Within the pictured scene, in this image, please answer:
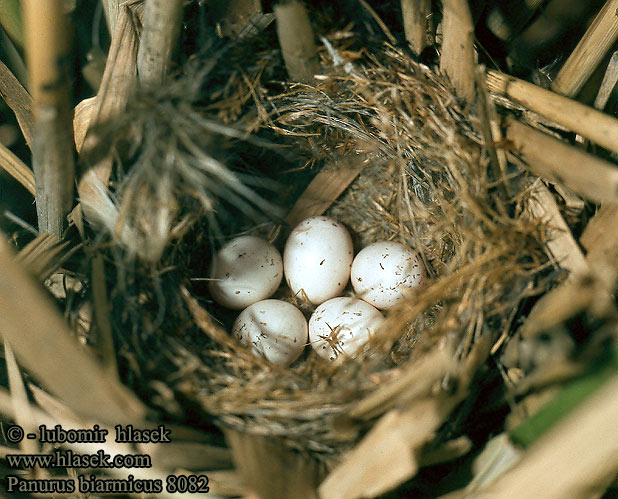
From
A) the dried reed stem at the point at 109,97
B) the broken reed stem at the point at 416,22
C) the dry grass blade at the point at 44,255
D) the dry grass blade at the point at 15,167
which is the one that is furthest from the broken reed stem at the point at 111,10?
the broken reed stem at the point at 416,22

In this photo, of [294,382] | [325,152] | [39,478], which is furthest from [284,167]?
[39,478]

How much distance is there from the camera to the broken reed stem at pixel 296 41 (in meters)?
0.95

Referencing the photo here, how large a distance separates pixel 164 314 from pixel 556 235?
0.75 m

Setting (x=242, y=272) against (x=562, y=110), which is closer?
(x=562, y=110)

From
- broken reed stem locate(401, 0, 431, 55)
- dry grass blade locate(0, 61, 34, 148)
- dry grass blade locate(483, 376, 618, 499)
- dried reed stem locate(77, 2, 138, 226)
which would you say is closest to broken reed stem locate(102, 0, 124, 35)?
dried reed stem locate(77, 2, 138, 226)

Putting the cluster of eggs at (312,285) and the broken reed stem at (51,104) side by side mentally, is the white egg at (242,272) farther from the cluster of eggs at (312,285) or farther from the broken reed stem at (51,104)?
the broken reed stem at (51,104)

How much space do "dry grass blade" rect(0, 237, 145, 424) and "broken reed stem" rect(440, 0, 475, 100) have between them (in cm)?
82

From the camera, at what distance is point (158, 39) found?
2.95 feet

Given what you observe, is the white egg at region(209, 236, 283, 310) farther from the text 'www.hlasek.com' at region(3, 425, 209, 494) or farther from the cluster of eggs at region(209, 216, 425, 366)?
the text 'www.hlasek.com' at region(3, 425, 209, 494)

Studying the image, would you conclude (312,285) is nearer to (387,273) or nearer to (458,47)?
(387,273)

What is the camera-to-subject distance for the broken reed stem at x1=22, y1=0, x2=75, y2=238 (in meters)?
0.73

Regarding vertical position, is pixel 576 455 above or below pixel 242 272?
below

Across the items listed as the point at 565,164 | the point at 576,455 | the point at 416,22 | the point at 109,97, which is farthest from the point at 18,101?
the point at 576,455

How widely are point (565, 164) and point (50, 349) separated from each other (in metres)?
0.83
